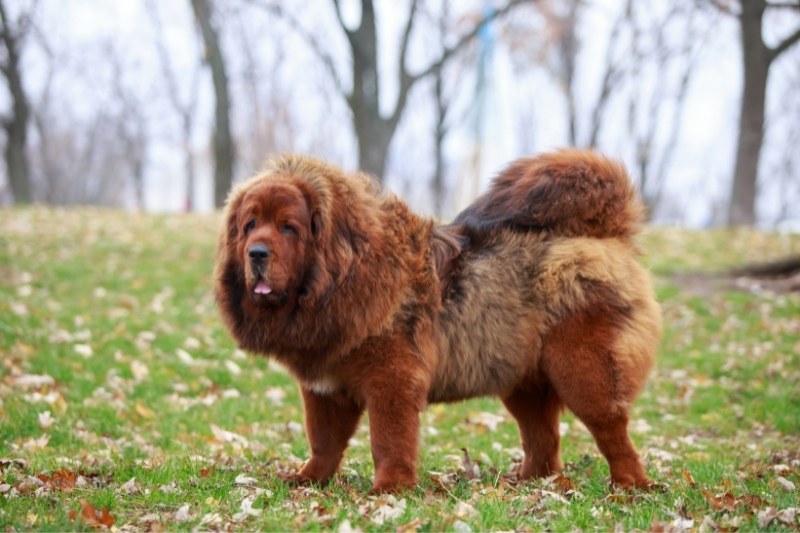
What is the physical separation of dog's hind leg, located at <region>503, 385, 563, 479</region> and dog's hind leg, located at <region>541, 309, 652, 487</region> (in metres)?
0.62

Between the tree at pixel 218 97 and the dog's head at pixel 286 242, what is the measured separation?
50.9 feet

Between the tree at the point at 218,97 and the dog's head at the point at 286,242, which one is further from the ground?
the tree at the point at 218,97

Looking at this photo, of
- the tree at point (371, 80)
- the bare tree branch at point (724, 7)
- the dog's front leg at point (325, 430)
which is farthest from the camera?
the bare tree branch at point (724, 7)

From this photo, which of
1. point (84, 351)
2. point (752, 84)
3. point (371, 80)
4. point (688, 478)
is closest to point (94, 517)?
point (688, 478)

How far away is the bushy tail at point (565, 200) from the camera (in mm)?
5645

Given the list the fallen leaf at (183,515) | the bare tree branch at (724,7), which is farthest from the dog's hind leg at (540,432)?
the bare tree branch at (724,7)

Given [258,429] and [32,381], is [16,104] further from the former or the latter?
[258,429]

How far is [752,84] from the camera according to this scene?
60.7ft

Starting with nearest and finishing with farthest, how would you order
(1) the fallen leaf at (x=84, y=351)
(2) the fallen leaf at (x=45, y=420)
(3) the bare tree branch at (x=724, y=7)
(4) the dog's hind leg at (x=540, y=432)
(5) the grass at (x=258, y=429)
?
(5) the grass at (x=258, y=429) < (4) the dog's hind leg at (x=540, y=432) < (2) the fallen leaf at (x=45, y=420) < (1) the fallen leaf at (x=84, y=351) < (3) the bare tree branch at (x=724, y=7)

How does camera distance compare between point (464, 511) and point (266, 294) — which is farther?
point (266, 294)

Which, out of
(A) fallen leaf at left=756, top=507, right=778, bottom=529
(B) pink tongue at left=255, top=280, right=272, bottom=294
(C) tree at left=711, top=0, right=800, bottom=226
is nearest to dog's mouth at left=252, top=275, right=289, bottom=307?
(B) pink tongue at left=255, top=280, right=272, bottom=294

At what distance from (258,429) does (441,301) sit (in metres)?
3.05

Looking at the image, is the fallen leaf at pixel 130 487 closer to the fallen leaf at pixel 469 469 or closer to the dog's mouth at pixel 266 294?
the dog's mouth at pixel 266 294

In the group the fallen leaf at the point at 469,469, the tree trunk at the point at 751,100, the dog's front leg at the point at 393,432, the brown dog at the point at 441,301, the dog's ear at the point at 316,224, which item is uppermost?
the tree trunk at the point at 751,100
